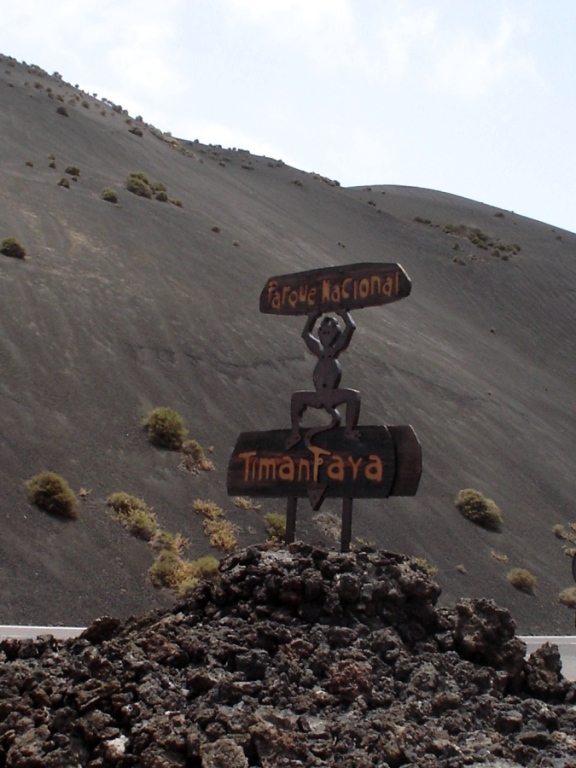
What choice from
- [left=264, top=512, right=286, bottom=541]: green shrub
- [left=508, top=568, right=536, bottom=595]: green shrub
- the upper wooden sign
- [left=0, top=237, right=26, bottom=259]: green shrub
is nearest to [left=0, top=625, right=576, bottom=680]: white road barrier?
the upper wooden sign

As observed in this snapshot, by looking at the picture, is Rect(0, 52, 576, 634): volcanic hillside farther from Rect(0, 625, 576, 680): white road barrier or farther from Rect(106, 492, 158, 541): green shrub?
Rect(0, 625, 576, 680): white road barrier

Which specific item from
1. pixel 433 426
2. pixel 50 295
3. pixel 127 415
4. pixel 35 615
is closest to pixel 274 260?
pixel 433 426

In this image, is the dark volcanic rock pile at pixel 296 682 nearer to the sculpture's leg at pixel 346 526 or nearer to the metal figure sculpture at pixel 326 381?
the sculpture's leg at pixel 346 526

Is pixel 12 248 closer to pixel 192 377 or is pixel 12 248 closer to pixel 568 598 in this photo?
pixel 192 377

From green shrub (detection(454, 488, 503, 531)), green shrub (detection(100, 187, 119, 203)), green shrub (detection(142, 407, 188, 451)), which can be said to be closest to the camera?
green shrub (detection(142, 407, 188, 451))

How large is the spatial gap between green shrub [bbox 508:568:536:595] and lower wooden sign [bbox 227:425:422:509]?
57.4 feet

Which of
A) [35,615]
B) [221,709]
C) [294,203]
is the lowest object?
[35,615]

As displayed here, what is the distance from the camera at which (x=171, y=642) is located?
603 cm

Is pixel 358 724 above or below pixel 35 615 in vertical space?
above

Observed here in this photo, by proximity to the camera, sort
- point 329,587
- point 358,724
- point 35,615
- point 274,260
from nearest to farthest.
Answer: point 358,724 < point 329,587 < point 35,615 < point 274,260

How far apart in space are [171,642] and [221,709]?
2.98 ft

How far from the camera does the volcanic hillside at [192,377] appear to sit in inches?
829

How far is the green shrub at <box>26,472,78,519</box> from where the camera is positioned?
19.9 m

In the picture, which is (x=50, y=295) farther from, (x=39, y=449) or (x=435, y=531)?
→ (x=435, y=531)
